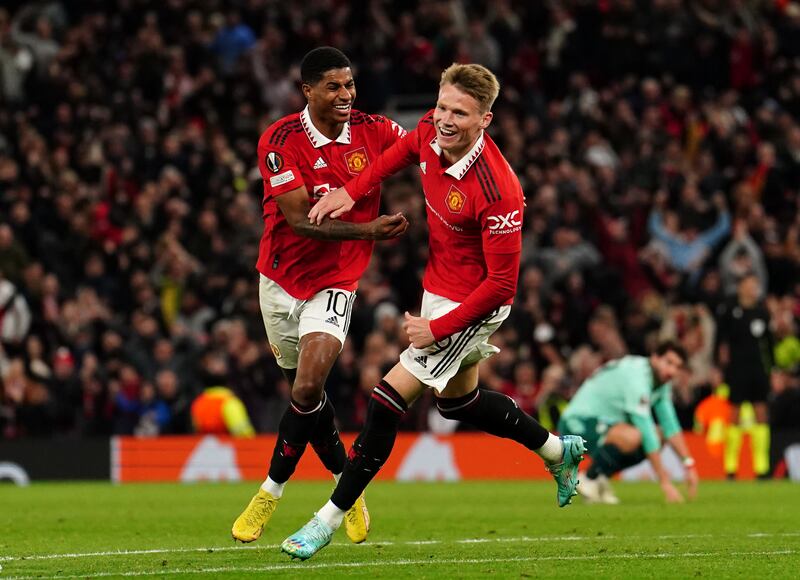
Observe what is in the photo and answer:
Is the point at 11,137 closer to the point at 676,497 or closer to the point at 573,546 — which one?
the point at 676,497

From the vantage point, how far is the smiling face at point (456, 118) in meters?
8.47

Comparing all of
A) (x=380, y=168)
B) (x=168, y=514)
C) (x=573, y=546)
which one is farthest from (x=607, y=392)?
(x=380, y=168)

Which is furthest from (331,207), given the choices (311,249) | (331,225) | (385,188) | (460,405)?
(385,188)

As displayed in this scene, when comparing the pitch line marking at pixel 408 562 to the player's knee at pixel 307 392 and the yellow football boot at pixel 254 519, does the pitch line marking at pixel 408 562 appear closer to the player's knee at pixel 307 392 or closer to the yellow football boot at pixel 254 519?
the yellow football boot at pixel 254 519

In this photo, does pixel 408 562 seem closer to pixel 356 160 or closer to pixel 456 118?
pixel 456 118

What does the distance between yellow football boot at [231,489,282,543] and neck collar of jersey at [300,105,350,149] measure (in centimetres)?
212

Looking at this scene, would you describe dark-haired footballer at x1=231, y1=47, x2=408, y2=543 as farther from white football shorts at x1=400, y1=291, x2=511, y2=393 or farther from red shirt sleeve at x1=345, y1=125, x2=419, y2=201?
white football shorts at x1=400, y1=291, x2=511, y2=393

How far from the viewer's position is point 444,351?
877cm

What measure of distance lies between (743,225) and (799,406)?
274 centimetres

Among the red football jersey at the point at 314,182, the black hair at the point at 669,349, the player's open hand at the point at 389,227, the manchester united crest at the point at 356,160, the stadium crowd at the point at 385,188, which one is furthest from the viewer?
the stadium crowd at the point at 385,188

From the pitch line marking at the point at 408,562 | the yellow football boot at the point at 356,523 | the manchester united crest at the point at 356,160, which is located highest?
the manchester united crest at the point at 356,160

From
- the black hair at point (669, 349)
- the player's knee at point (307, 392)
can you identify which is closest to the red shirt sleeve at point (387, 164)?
the player's knee at point (307, 392)

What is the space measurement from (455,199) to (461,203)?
0.05m

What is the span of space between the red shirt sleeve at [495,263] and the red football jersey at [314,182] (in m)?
1.14
